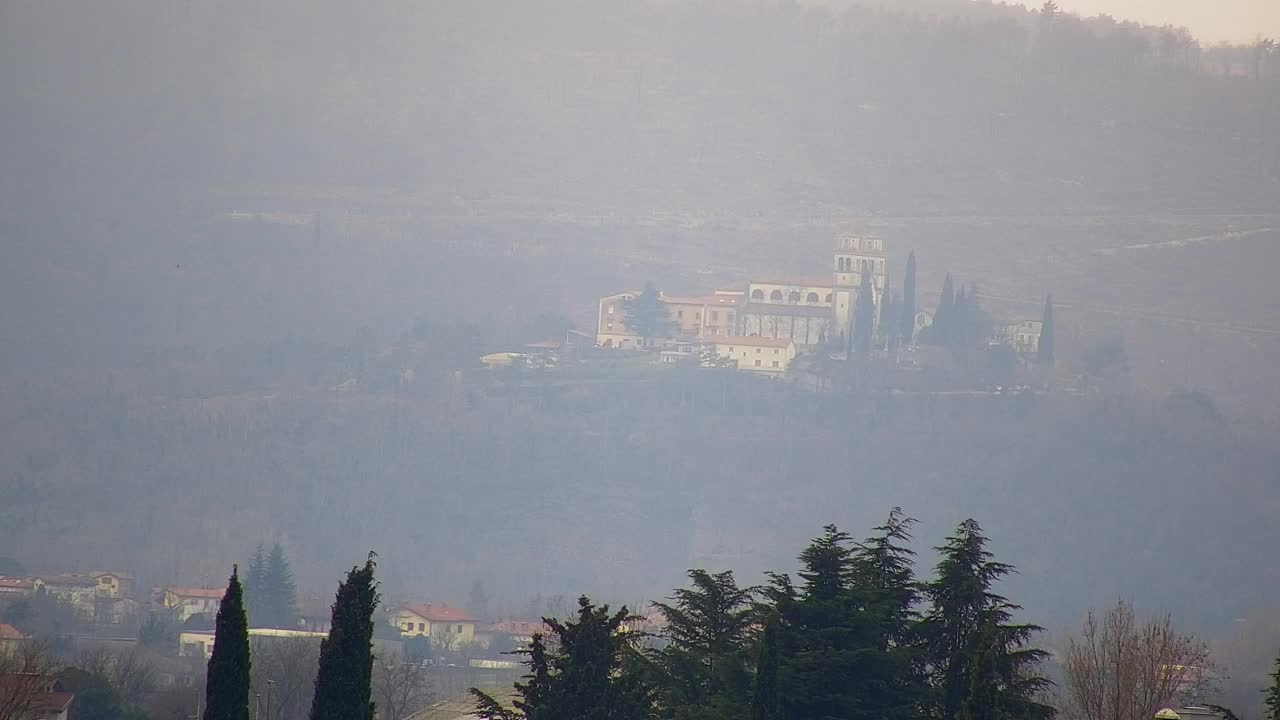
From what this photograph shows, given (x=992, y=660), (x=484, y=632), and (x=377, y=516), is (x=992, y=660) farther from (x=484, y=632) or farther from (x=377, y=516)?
(x=377, y=516)

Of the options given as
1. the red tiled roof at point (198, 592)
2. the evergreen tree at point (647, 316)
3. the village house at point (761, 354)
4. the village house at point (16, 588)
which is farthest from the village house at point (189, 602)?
the evergreen tree at point (647, 316)

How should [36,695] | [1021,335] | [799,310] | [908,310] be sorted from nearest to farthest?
[36,695]
[908,310]
[799,310]
[1021,335]

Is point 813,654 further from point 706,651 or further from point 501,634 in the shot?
point 501,634

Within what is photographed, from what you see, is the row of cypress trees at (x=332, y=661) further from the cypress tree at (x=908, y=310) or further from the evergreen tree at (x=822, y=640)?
the cypress tree at (x=908, y=310)

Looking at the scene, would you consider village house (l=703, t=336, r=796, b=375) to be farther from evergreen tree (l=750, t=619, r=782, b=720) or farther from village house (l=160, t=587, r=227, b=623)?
evergreen tree (l=750, t=619, r=782, b=720)

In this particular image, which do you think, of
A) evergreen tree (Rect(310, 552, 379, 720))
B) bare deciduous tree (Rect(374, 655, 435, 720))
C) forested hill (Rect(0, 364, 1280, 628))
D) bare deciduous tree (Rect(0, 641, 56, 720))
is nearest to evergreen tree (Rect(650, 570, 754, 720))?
evergreen tree (Rect(310, 552, 379, 720))

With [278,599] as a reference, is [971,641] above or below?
below

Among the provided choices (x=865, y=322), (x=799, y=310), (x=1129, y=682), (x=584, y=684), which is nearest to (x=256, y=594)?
(x=1129, y=682)
